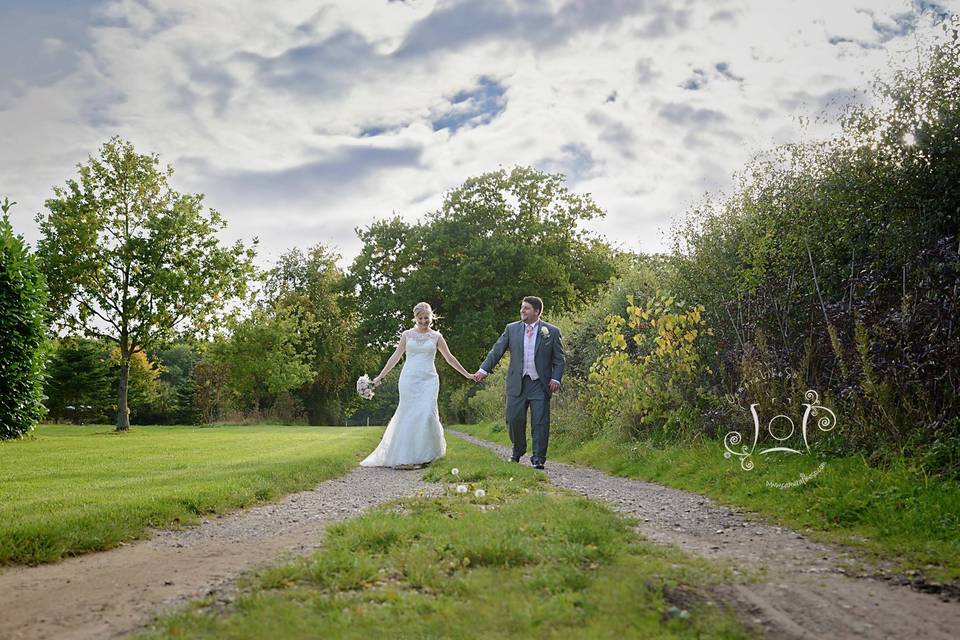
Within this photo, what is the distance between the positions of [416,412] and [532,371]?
7.91 ft

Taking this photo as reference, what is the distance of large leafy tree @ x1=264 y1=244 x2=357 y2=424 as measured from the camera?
53000 mm

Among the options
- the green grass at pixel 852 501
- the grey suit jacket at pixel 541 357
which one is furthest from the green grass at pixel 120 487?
the green grass at pixel 852 501

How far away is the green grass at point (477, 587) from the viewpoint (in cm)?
302

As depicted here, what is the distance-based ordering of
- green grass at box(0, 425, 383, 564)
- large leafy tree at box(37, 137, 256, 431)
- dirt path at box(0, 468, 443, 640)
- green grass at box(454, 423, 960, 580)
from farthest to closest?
large leafy tree at box(37, 137, 256, 431), green grass at box(0, 425, 383, 564), green grass at box(454, 423, 960, 580), dirt path at box(0, 468, 443, 640)

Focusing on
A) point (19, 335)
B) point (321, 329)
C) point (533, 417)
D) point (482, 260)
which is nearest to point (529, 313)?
point (533, 417)

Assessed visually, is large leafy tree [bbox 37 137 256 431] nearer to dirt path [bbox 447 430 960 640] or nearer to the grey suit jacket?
the grey suit jacket

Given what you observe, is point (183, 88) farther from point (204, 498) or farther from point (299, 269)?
point (299, 269)

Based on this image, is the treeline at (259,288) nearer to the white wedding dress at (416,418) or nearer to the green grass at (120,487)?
the green grass at (120,487)

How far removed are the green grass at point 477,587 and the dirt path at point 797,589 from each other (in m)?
0.25

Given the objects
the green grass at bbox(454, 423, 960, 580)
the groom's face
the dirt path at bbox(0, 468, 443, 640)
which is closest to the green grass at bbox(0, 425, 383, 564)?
the dirt path at bbox(0, 468, 443, 640)

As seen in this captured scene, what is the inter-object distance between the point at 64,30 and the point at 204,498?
10.5 meters

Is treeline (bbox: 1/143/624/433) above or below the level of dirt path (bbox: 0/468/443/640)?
above

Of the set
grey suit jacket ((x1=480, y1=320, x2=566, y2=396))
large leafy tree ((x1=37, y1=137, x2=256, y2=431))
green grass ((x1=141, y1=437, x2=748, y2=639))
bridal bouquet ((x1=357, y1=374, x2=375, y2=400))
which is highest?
large leafy tree ((x1=37, y1=137, x2=256, y2=431))

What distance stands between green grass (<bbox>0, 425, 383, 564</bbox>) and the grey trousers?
3.00 meters
